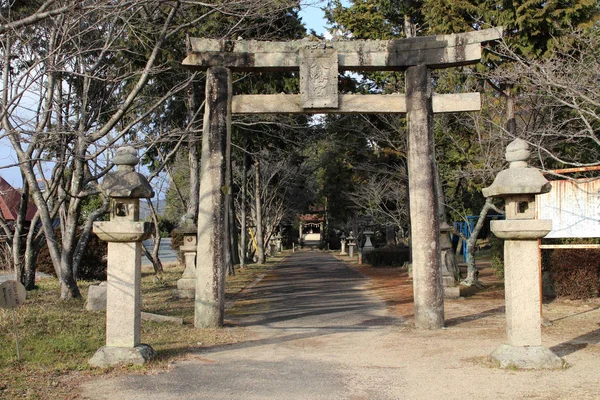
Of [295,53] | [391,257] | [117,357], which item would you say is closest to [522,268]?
[117,357]

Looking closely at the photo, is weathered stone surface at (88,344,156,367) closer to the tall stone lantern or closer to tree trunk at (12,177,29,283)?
the tall stone lantern

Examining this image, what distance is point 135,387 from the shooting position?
5.96 m

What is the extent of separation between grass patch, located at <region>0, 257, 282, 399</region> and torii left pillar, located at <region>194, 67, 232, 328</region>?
18.7 inches

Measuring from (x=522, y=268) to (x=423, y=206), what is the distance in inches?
109

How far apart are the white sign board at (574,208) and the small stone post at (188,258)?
829 cm

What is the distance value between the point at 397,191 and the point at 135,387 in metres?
20.5

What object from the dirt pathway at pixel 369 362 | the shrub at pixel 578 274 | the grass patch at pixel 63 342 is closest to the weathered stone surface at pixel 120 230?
the grass patch at pixel 63 342

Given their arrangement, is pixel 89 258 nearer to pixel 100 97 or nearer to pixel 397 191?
pixel 100 97

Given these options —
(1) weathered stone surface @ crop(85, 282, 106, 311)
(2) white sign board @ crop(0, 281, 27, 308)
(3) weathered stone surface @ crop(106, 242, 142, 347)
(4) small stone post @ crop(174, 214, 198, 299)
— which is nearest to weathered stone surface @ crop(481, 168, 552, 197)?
(3) weathered stone surface @ crop(106, 242, 142, 347)

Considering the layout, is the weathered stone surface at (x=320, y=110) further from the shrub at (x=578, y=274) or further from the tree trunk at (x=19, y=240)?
the tree trunk at (x=19, y=240)

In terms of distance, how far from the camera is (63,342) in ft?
25.9

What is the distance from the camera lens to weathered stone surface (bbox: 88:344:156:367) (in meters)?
6.71

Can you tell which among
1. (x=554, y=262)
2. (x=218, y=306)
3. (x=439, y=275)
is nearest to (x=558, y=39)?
(x=554, y=262)

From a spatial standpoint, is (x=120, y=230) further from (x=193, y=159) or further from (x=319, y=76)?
(x=193, y=159)
